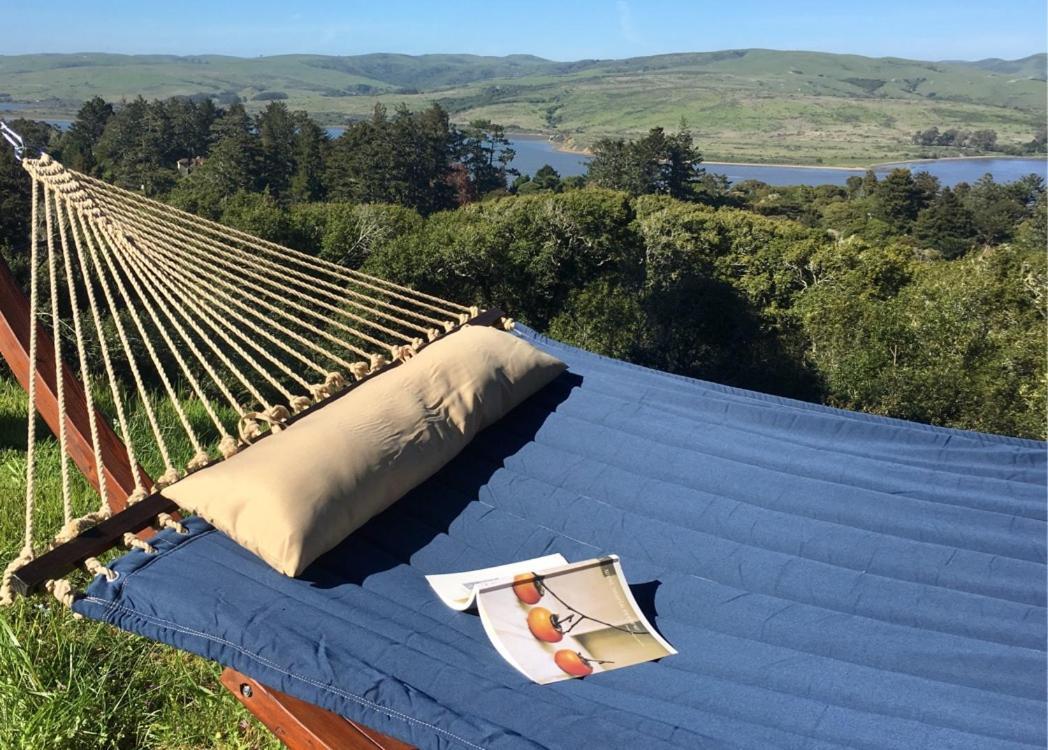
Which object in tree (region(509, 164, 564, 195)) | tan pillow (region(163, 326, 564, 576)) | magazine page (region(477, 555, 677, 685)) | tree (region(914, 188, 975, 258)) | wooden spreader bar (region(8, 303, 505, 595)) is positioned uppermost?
tree (region(509, 164, 564, 195))

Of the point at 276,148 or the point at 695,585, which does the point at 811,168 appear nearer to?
the point at 276,148

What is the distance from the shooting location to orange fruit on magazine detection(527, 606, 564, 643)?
1.22m

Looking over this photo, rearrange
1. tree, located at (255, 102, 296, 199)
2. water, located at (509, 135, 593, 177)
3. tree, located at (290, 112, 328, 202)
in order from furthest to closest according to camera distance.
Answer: water, located at (509, 135, 593, 177) < tree, located at (290, 112, 328, 202) < tree, located at (255, 102, 296, 199)

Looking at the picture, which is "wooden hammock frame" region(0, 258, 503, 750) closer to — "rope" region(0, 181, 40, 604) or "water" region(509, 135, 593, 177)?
"rope" region(0, 181, 40, 604)

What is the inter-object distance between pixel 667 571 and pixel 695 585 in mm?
61

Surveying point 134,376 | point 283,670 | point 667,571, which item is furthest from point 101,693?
point 667,571

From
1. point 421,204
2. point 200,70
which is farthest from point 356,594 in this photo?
point 200,70

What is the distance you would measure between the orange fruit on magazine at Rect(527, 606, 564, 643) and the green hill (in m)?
32.7

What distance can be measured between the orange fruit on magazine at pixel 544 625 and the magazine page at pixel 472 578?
8 centimetres

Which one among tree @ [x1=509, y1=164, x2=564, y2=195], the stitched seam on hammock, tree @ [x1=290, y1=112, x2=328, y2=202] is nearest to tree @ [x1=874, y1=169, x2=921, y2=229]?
tree @ [x1=509, y1=164, x2=564, y2=195]

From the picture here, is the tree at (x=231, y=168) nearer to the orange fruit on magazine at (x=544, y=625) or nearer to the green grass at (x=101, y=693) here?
the green grass at (x=101, y=693)

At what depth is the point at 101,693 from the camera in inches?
63.1

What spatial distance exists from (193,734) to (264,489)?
2.15 feet

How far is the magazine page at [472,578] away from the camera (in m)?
1.27
